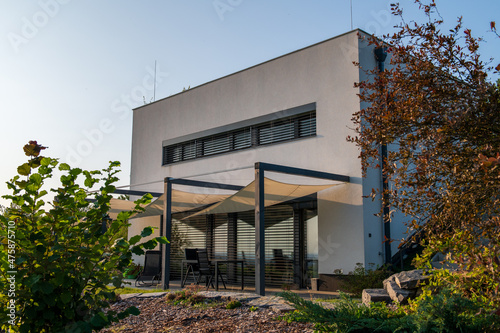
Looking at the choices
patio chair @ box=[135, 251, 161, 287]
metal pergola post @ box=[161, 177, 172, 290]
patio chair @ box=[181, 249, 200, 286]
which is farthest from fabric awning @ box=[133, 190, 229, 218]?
patio chair @ box=[181, 249, 200, 286]

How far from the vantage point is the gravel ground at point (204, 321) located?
182 inches

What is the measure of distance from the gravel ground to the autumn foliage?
160 cm

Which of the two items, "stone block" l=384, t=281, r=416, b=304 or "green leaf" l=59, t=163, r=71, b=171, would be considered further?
"stone block" l=384, t=281, r=416, b=304

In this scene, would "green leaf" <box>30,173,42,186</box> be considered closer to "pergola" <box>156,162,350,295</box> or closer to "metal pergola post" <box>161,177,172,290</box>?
"pergola" <box>156,162,350,295</box>

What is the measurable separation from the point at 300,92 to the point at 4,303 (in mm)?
8373

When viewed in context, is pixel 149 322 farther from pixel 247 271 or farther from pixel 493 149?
pixel 247 271

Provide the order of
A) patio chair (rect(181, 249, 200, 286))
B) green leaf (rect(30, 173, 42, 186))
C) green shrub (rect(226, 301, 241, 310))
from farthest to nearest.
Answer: patio chair (rect(181, 249, 200, 286)) < green shrub (rect(226, 301, 241, 310)) < green leaf (rect(30, 173, 42, 186))

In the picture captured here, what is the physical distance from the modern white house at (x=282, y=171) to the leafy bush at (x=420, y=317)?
3.59m

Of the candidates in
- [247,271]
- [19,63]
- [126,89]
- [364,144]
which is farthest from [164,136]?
[364,144]

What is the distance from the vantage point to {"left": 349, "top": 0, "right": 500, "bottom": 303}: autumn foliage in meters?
3.15

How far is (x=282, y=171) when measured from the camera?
8.16 m

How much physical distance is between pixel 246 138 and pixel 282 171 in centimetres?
341

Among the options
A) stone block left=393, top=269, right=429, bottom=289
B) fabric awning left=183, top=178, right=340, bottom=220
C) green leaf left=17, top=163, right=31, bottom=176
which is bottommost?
stone block left=393, top=269, right=429, bottom=289

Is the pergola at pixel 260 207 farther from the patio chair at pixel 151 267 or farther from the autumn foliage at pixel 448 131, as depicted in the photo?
the autumn foliage at pixel 448 131
